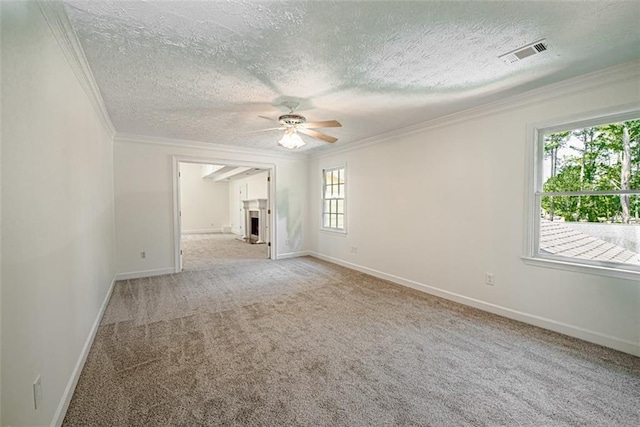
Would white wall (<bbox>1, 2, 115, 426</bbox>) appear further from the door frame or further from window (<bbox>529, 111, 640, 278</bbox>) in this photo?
window (<bbox>529, 111, 640, 278</bbox>)

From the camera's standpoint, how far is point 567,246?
2654 mm

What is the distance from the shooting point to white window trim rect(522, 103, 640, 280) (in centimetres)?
238

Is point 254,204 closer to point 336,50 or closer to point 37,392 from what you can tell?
point 336,50

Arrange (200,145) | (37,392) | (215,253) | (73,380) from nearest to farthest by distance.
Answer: (37,392), (73,380), (200,145), (215,253)

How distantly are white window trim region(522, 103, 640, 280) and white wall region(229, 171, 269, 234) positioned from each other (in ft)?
21.4

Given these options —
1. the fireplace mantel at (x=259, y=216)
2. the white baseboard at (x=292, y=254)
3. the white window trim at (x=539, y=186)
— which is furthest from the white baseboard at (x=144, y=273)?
the white window trim at (x=539, y=186)

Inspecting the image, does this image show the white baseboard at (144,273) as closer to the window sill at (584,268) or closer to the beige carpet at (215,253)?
the beige carpet at (215,253)

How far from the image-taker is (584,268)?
2.47m

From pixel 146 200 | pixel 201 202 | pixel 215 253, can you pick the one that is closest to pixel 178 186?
pixel 146 200

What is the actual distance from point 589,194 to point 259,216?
7202 mm

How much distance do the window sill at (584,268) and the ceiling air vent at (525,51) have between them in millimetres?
1937

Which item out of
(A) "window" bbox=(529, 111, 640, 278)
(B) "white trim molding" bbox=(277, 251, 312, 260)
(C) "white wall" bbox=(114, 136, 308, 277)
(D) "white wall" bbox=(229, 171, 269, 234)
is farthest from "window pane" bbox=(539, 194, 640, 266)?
(D) "white wall" bbox=(229, 171, 269, 234)

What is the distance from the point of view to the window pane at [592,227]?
7.63ft

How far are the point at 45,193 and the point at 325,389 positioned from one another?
205cm
